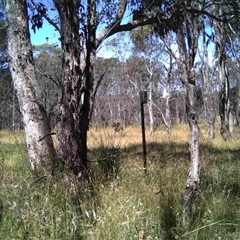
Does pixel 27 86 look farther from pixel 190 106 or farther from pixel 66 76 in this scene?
pixel 190 106

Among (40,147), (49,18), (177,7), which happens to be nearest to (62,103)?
(40,147)

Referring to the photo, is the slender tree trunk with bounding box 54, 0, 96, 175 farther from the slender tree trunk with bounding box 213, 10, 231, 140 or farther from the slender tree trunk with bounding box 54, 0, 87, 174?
the slender tree trunk with bounding box 213, 10, 231, 140

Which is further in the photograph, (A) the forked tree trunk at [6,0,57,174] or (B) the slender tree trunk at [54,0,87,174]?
(A) the forked tree trunk at [6,0,57,174]

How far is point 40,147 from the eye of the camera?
200 inches

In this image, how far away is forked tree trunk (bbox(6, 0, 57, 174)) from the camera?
5.10 meters

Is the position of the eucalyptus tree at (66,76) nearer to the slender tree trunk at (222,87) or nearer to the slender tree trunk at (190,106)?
the slender tree trunk at (190,106)

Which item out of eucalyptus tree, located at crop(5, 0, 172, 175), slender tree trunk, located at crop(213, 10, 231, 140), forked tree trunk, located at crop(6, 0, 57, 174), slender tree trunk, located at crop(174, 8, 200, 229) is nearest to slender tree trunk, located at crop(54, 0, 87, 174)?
eucalyptus tree, located at crop(5, 0, 172, 175)

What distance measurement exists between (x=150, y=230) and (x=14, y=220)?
1.12 m

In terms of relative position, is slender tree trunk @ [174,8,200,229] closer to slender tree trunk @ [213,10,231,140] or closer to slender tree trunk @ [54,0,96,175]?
slender tree trunk @ [54,0,96,175]

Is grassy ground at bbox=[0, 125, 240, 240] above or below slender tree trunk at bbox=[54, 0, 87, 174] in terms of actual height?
below

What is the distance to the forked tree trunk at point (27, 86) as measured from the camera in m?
5.10

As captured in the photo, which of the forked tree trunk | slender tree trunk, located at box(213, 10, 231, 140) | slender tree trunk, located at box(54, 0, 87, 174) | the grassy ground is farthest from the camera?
slender tree trunk, located at box(213, 10, 231, 140)

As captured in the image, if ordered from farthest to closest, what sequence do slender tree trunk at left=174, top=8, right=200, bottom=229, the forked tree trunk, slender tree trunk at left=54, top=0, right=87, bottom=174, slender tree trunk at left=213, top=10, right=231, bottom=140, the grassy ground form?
slender tree trunk at left=213, top=10, right=231, bottom=140
the forked tree trunk
slender tree trunk at left=54, top=0, right=87, bottom=174
slender tree trunk at left=174, top=8, right=200, bottom=229
the grassy ground

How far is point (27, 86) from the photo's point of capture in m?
5.21
